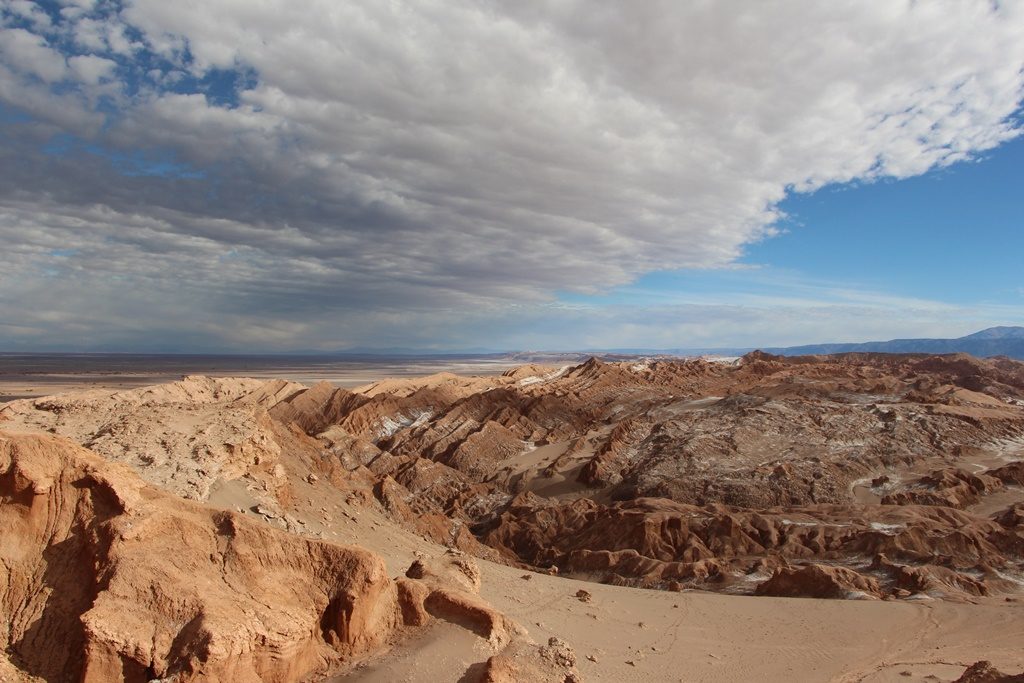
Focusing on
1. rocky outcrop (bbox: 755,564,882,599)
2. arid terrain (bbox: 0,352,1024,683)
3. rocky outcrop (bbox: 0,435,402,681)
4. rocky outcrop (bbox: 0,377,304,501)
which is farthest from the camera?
rocky outcrop (bbox: 755,564,882,599)

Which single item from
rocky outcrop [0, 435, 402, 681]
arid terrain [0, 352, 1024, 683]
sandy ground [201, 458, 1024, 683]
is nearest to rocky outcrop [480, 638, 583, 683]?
arid terrain [0, 352, 1024, 683]

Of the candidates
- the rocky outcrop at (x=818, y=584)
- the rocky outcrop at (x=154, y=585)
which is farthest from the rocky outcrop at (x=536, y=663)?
the rocky outcrop at (x=818, y=584)

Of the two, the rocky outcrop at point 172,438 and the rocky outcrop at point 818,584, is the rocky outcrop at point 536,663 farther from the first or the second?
the rocky outcrop at point 818,584

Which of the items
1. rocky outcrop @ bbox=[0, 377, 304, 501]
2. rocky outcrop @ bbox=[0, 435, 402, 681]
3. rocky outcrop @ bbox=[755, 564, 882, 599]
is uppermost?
rocky outcrop @ bbox=[0, 377, 304, 501]

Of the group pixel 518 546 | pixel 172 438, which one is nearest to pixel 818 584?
pixel 518 546

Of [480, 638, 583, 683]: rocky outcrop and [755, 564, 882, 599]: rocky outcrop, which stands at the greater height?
[480, 638, 583, 683]: rocky outcrop

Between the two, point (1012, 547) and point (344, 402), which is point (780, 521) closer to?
point (1012, 547)

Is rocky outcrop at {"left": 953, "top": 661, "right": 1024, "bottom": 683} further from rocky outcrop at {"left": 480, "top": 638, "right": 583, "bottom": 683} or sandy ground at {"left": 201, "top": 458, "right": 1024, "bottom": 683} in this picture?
rocky outcrop at {"left": 480, "top": 638, "right": 583, "bottom": 683}

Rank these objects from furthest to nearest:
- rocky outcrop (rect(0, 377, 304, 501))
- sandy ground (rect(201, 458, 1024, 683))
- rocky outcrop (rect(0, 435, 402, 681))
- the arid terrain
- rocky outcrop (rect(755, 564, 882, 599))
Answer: rocky outcrop (rect(755, 564, 882, 599))
sandy ground (rect(201, 458, 1024, 683))
rocky outcrop (rect(0, 377, 304, 501))
the arid terrain
rocky outcrop (rect(0, 435, 402, 681))

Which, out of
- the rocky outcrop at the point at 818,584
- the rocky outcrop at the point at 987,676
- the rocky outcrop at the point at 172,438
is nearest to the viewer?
the rocky outcrop at the point at 987,676
